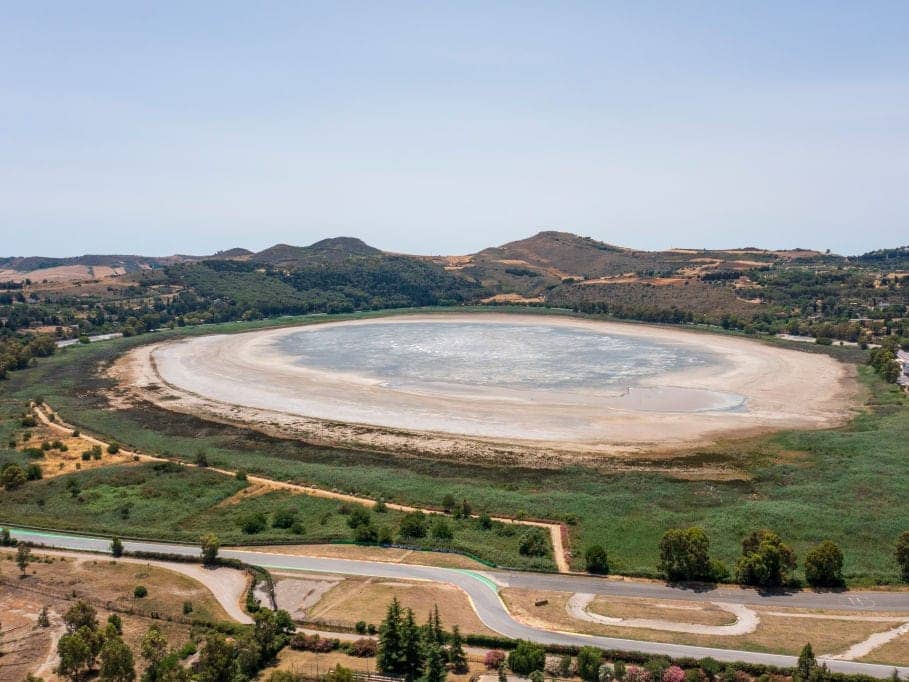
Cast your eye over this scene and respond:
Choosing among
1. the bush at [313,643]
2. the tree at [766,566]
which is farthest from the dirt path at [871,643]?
the bush at [313,643]

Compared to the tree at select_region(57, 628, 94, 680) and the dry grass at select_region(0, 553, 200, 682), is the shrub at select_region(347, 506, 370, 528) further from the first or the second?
the tree at select_region(57, 628, 94, 680)

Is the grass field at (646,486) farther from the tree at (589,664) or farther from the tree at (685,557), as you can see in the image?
the tree at (589,664)

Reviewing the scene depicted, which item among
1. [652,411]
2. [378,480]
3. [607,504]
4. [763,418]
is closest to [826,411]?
[763,418]

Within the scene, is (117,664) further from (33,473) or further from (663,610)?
(33,473)

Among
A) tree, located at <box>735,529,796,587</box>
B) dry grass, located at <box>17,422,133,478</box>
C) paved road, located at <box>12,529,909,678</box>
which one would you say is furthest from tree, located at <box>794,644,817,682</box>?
dry grass, located at <box>17,422,133,478</box>

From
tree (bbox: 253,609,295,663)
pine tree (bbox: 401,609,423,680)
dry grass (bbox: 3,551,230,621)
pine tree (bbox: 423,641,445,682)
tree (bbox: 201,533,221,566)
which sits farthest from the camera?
tree (bbox: 201,533,221,566)

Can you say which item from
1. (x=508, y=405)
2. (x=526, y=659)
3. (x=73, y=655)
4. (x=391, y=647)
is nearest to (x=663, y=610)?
(x=526, y=659)
